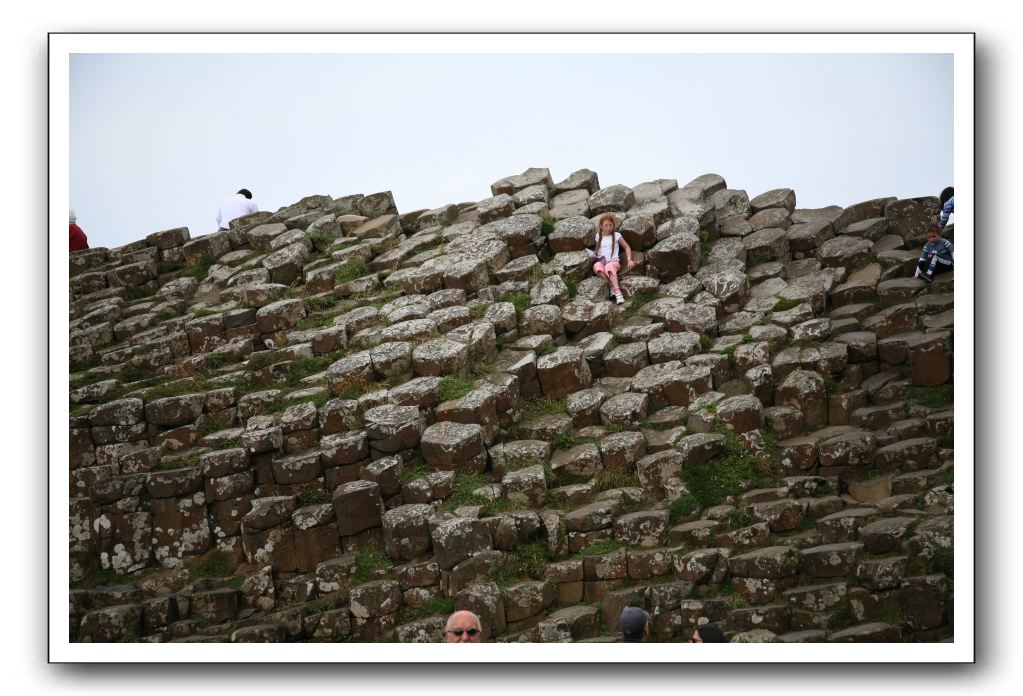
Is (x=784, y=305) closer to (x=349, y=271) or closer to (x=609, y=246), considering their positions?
(x=609, y=246)

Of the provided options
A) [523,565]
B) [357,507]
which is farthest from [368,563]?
[523,565]

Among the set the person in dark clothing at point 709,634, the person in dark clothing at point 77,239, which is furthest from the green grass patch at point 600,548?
the person in dark clothing at point 77,239

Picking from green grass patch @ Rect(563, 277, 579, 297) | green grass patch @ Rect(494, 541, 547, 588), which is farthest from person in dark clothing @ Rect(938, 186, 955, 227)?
green grass patch @ Rect(494, 541, 547, 588)

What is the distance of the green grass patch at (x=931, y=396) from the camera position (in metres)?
12.2

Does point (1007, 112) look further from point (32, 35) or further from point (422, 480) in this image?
point (32, 35)

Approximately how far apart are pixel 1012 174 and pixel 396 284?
7368mm

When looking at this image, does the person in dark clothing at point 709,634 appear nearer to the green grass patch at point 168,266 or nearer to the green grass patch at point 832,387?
the green grass patch at point 832,387

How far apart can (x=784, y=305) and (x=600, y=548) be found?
4.41 metres

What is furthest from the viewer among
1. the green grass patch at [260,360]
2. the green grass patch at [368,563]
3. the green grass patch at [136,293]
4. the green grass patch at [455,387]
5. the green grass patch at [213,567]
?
the green grass patch at [136,293]

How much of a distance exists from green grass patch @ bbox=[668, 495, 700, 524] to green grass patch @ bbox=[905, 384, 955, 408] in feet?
8.24

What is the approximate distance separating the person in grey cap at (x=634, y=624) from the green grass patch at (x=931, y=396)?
3.85 m

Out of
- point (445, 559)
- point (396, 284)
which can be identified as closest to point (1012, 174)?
point (445, 559)

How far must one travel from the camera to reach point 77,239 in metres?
13.9

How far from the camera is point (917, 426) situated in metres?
12.4
